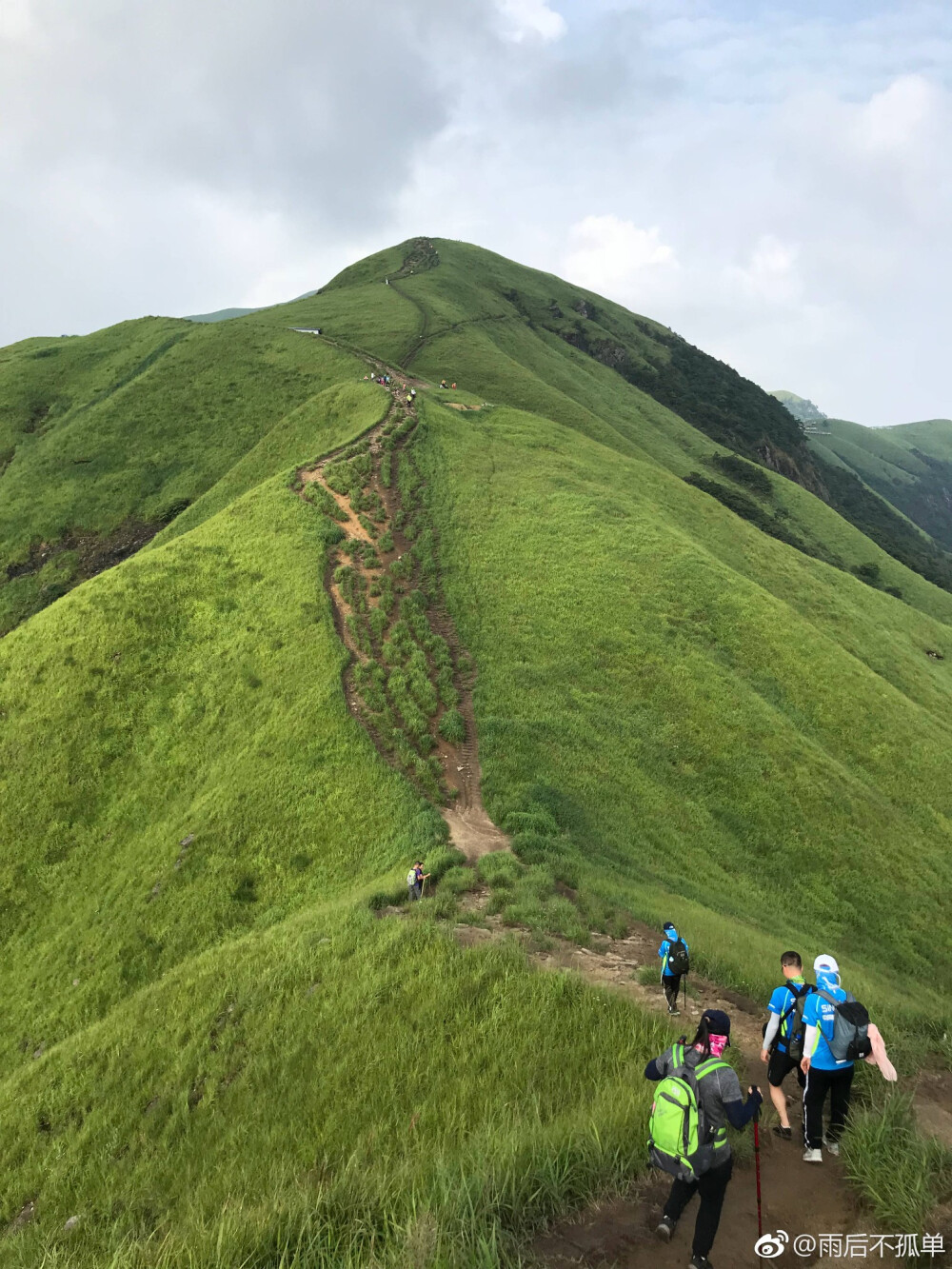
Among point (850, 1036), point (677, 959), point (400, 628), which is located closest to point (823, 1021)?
point (850, 1036)

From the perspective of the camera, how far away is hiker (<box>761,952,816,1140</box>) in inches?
318

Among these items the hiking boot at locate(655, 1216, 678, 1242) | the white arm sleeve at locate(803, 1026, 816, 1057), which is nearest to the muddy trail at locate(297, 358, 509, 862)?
the white arm sleeve at locate(803, 1026, 816, 1057)

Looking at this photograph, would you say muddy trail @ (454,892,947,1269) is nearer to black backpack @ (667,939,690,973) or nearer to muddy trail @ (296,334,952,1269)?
muddy trail @ (296,334,952,1269)

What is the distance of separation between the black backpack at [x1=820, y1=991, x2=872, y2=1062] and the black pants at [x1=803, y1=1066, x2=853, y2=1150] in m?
0.23

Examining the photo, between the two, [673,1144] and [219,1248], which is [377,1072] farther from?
[673,1144]

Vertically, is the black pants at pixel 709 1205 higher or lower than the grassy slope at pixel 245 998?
higher

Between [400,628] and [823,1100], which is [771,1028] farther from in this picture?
[400,628]

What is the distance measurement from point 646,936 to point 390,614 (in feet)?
61.6

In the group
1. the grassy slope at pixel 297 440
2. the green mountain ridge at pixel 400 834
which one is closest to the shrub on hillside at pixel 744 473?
the green mountain ridge at pixel 400 834

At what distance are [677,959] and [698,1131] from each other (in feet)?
17.5

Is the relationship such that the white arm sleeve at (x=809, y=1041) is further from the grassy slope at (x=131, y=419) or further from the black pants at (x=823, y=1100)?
the grassy slope at (x=131, y=419)

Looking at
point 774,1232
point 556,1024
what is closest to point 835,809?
point 556,1024

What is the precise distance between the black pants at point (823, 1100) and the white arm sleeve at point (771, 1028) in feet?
2.06

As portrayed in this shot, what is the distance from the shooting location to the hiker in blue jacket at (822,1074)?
7477mm
